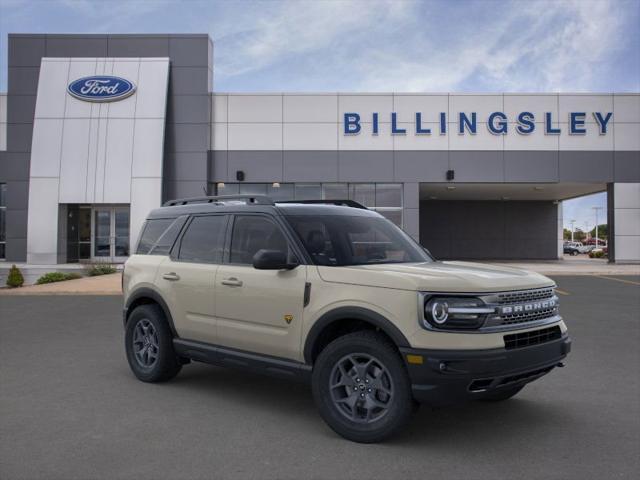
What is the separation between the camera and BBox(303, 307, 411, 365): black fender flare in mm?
4055

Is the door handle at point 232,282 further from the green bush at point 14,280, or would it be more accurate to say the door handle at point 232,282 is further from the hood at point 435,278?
the green bush at point 14,280

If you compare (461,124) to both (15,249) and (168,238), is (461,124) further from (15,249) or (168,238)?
(168,238)

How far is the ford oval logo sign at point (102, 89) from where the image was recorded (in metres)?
27.0

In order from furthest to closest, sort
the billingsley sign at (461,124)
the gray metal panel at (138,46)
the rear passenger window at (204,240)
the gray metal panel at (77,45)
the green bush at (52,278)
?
1. the gray metal panel at (77,45)
2. the gray metal panel at (138,46)
3. the billingsley sign at (461,124)
4. the green bush at (52,278)
5. the rear passenger window at (204,240)

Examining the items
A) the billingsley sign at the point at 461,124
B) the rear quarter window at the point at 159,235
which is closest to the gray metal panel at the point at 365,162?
the billingsley sign at the point at 461,124

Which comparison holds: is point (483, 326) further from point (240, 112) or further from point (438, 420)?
point (240, 112)

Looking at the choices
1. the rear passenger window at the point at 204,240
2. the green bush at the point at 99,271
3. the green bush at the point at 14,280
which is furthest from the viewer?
the green bush at the point at 99,271

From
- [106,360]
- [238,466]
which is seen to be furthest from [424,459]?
[106,360]

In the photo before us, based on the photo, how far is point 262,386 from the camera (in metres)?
5.86

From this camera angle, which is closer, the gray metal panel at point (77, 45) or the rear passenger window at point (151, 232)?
the rear passenger window at point (151, 232)

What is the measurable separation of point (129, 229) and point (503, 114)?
1864 centimetres

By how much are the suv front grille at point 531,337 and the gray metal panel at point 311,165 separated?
2332cm

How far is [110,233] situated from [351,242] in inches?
1013

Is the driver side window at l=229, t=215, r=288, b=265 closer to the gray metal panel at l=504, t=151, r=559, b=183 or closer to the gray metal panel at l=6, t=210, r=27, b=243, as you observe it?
the gray metal panel at l=504, t=151, r=559, b=183
